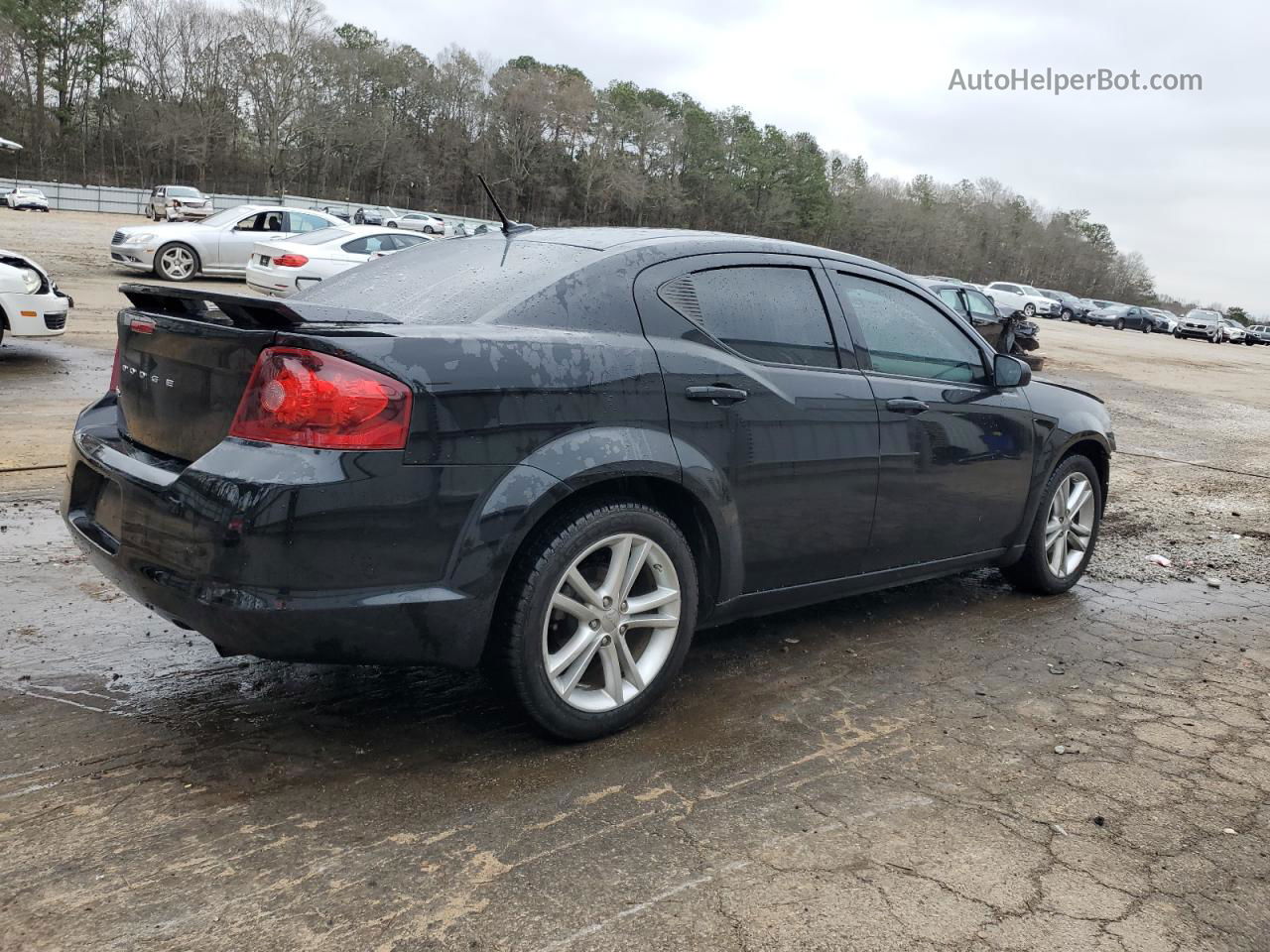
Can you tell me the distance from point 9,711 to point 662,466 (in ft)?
7.16

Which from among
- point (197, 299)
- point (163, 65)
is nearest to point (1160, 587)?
point (197, 299)

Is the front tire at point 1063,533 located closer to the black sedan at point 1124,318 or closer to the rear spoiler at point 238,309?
the rear spoiler at point 238,309

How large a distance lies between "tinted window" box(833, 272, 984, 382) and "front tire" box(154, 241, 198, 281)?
18.6 metres

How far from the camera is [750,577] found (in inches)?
150

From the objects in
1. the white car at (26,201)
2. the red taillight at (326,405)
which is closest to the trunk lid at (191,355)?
the red taillight at (326,405)

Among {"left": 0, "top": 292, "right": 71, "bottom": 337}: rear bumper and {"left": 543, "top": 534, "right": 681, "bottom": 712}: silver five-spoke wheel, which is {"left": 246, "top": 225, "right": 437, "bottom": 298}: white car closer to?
{"left": 0, "top": 292, "right": 71, "bottom": 337}: rear bumper

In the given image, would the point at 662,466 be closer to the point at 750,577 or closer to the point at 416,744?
the point at 750,577

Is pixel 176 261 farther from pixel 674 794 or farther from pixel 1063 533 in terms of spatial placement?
pixel 674 794

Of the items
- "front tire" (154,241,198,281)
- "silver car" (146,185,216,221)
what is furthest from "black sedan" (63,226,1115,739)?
"silver car" (146,185,216,221)

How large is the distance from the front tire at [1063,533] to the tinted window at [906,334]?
0.90 meters

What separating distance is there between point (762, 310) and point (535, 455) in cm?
123

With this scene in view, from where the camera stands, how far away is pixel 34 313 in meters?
10.3

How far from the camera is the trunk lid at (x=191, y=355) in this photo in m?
2.98

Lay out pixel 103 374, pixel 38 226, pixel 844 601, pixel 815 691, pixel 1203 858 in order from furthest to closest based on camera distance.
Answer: pixel 38 226
pixel 103 374
pixel 844 601
pixel 815 691
pixel 1203 858
